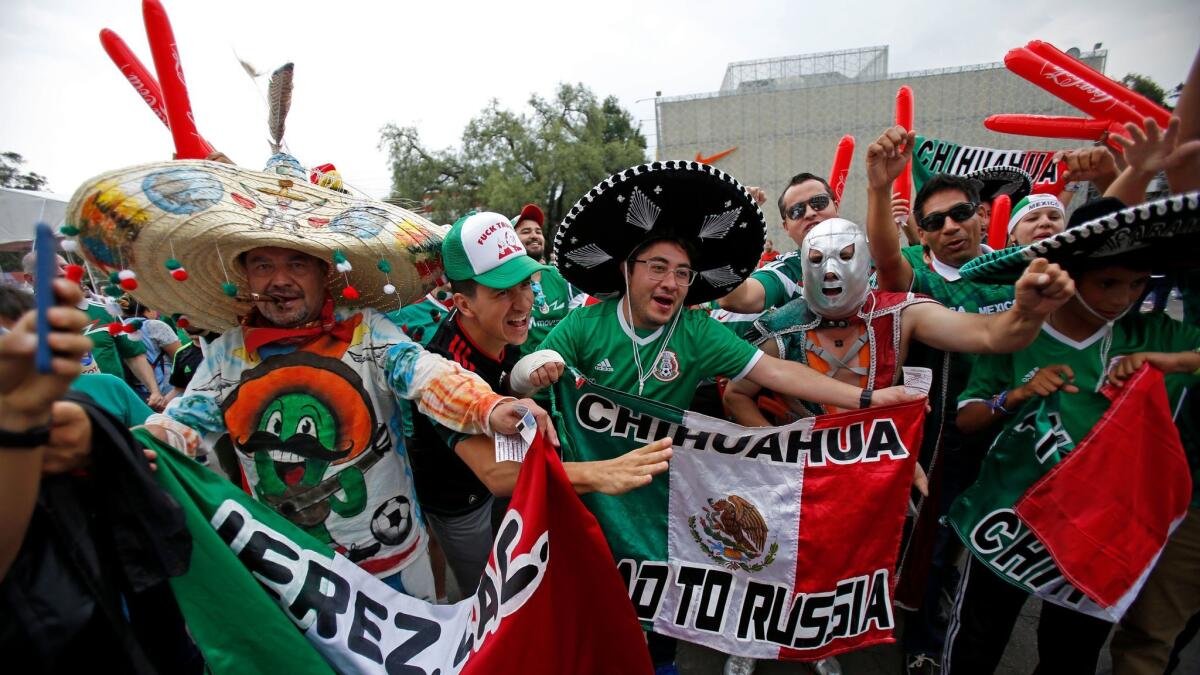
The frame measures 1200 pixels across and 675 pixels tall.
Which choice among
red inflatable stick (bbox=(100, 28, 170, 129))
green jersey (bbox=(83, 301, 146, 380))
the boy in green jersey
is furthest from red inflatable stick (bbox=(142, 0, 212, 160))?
the boy in green jersey

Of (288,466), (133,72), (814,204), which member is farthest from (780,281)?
(133,72)

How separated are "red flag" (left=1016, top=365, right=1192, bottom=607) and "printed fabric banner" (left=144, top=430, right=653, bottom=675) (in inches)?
69.6

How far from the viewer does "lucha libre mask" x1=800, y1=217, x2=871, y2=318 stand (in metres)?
2.41

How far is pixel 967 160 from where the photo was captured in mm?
5113

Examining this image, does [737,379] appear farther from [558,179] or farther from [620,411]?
[558,179]

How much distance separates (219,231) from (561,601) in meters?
1.63

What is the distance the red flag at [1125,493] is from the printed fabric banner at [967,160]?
12.0ft

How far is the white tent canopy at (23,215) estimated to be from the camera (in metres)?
1.97

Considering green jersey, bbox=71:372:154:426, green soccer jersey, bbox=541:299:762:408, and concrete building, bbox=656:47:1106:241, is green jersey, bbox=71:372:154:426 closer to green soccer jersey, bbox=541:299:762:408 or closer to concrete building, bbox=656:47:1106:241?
green soccer jersey, bbox=541:299:762:408

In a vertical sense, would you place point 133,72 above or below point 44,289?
above

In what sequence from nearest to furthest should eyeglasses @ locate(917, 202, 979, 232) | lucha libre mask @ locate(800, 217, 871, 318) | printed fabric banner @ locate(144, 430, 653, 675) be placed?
1. printed fabric banner @ locate(144, 430, 653, 675)
2. lucha libre mask @ locate(800, 217, 871, 318)
3. eyeglasses @ locate(917, 202, 979, 232)

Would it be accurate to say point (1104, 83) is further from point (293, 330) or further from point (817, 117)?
point (817, 117)

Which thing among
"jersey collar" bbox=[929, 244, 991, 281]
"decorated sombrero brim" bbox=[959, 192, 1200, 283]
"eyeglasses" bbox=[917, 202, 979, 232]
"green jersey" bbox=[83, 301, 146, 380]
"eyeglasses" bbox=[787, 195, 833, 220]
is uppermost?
"eyeglasses" bbox=[787, 195, 833, 220]

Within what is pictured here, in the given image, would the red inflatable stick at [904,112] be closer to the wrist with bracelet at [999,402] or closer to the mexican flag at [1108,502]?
the wrist with bracelet at [999,402]
